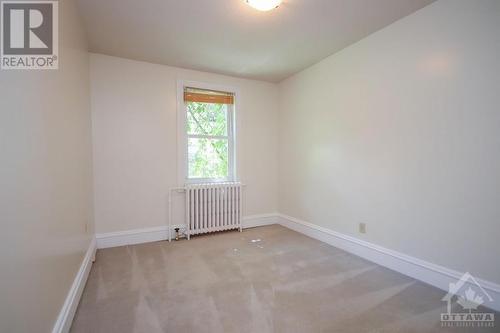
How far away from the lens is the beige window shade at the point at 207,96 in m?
3.56

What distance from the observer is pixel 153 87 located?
3.31m

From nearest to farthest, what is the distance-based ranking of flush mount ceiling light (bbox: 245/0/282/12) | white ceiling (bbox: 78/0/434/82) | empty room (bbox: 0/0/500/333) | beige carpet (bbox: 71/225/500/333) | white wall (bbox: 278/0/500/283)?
empty room (bbox: 0/0/500/333) < beige carpet (bbox: 71/225/500/333) < white wall (bbox: 278/0/500/283) < flush mount ceiling light (bbox: 245/0/282/12) < white ceiling (bbox: 78/0/434/82)

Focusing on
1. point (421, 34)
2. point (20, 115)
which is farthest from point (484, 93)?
point (20, 115)

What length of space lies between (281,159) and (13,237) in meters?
3.61

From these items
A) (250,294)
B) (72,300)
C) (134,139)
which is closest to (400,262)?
(250,294)

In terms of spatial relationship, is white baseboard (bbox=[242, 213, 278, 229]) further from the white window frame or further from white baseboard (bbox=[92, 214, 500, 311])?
the white window frame

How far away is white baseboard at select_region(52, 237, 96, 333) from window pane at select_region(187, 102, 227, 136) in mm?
2130

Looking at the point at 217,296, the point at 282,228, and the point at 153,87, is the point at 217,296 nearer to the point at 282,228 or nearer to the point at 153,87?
the point at 282,228

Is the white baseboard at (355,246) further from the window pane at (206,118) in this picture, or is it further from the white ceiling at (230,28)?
the white ceiling at (230,28)

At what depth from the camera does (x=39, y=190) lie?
1.21m

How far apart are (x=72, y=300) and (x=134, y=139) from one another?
2055 millimetres

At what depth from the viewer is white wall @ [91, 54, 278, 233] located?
3035 millimetres

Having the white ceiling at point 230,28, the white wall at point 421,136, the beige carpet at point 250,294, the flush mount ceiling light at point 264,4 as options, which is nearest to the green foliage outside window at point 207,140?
the white ceiling at point 230,28

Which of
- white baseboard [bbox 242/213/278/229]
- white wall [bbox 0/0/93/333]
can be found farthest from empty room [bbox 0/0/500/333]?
white baseboard [bbox 242/213/278/229]
